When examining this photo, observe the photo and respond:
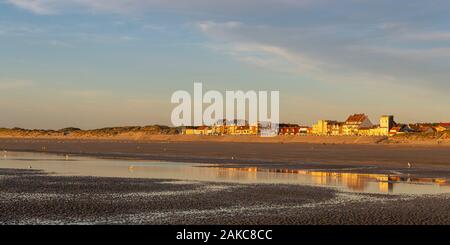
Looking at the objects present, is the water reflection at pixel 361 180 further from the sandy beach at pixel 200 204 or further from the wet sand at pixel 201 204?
the wet sand at pixel 201 204

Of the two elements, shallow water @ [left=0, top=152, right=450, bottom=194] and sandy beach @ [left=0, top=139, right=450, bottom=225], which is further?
shallow water @ [left=0, top=152, right=450, bottom=194]

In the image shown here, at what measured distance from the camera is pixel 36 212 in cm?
1903

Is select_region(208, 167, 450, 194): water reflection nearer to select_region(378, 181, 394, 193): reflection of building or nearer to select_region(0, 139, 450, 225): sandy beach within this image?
select_region(378, 181, 394, 193): reflection of building

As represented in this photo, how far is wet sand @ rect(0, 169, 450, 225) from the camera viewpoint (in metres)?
18.1

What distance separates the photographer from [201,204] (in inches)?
858

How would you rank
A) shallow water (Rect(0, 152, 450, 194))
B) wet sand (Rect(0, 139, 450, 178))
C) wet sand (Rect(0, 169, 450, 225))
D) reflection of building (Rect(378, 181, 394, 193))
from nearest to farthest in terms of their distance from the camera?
wet sand (Rect(0, 169, 450, 225)) < reflection of building (Rect(378, 181, 394, 193)) < shallow water (Rect(0, 152, 450, 194)) < wet sand (Rect(0, 139, 450, 178))

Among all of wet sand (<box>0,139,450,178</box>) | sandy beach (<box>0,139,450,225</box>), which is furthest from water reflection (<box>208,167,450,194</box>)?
wet sand (<box>0,139,450,178</box>)

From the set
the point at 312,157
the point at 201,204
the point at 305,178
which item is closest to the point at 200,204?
the point at 201,204

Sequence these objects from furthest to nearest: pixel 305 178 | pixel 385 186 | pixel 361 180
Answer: pixel 305 178
pixel 361 180
pixel 385 186

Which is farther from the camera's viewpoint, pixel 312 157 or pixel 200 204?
pixel 312 157

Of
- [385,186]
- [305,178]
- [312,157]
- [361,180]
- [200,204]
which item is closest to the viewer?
[200,204]

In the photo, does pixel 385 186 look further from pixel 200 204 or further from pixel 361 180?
pixel 200 204
